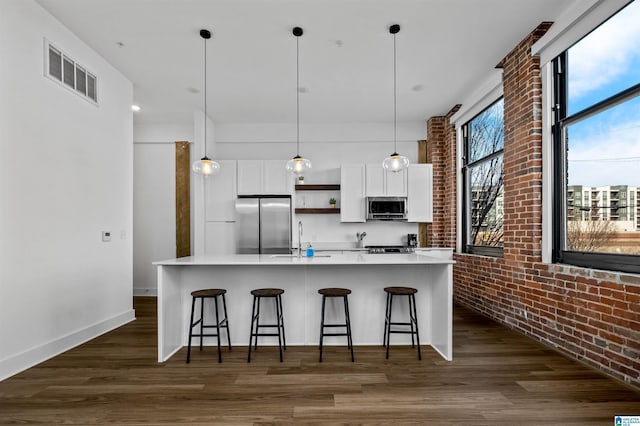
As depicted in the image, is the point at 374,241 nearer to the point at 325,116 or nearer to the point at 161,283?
the point at 325,116

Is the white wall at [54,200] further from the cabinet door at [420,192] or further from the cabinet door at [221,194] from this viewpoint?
the cabinet door at [420,192]

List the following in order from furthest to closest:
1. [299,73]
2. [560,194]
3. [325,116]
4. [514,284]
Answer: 1. [325,116]
2. [299,73]
3. [514,284]
4. [560,194]

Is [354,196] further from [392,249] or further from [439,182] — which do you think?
[439,182]

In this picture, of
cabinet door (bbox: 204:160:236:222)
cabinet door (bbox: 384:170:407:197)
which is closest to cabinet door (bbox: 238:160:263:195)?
cabinet door (bbox: 204:160:236:222)

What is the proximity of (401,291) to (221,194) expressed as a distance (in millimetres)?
3804

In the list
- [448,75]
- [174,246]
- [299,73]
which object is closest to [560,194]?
[448,75]

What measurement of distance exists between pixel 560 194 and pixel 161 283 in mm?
3815

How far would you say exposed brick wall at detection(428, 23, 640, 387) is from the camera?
99.4 inches

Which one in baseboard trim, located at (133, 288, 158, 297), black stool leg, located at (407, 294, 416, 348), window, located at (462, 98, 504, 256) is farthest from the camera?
baseboard trim, located at (133, 288, 158, 297)

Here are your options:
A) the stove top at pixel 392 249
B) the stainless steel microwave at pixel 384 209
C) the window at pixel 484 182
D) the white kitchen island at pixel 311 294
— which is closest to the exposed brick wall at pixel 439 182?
the window at pixel 484 182

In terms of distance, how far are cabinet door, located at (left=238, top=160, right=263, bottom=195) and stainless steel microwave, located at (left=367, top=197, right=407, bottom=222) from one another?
191 cm

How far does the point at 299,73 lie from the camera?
169 inches

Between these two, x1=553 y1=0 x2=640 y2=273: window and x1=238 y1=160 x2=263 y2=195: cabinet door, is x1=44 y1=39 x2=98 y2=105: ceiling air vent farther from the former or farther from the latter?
x1=553 y1=0 x2=640 y2=273: window

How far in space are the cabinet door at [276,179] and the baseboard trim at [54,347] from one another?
280 cm
